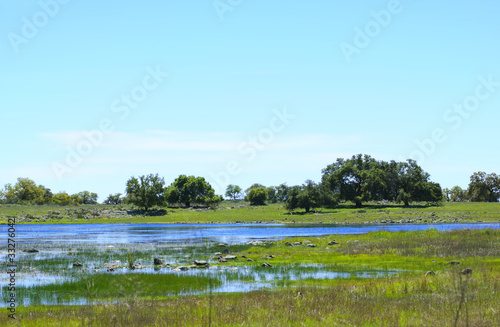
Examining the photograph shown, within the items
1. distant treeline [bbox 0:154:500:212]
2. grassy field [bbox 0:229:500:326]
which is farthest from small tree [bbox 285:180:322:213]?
grassy field [bbox 0:229:500:326]

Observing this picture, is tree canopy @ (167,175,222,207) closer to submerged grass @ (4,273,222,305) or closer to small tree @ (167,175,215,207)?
small tree @ (167,175,215,207)

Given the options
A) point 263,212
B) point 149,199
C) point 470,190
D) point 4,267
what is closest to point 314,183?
point 263,212

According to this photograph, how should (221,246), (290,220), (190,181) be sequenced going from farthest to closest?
(190,181) → (290,220) → (221,246)

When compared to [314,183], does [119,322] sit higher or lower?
lower

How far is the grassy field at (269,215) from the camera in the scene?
329ft

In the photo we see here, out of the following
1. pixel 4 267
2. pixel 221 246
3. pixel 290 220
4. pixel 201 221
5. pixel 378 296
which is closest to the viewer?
pixel 378 296

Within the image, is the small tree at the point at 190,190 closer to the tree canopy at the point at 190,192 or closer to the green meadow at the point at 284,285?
the tree canopy at the point at 190,192

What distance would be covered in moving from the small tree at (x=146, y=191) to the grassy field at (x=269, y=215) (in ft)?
9.17

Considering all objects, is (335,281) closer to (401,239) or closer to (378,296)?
(378,296)

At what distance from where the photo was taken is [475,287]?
19516mm

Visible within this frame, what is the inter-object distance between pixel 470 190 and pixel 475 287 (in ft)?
577

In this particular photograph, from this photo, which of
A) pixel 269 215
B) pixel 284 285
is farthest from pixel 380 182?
pixel 284 285

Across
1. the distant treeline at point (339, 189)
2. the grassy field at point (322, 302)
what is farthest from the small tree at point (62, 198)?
the grassy field at point (322, 302)

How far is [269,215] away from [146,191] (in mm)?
40548
